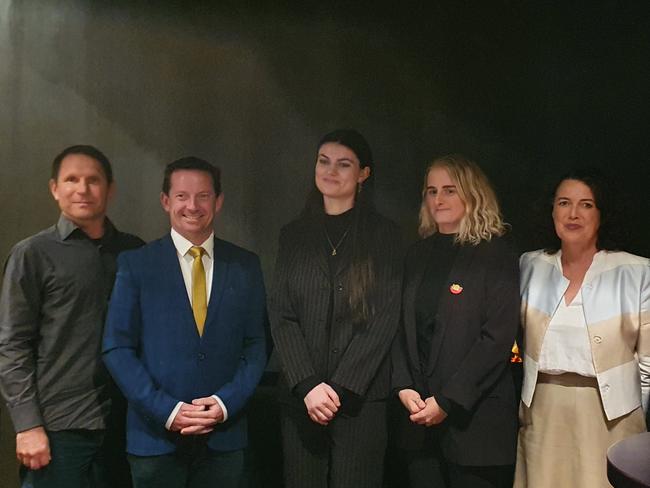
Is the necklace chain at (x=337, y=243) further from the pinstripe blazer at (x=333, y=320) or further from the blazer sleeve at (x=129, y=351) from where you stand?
the blazer sleeve at (x=129, y=351)

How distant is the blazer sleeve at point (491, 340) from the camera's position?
2.49 m

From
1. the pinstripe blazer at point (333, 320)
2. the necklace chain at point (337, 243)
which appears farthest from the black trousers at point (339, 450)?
the necklace chain at point (337, 243)

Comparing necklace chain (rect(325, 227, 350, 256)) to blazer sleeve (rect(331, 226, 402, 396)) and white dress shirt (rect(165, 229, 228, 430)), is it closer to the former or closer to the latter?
blazer sleeve (rect(331, 226, 402, 396))

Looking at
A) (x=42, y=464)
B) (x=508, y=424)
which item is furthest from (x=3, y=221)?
(x=508, y=424)

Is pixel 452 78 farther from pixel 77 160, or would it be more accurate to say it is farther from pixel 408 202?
pixel 77 160

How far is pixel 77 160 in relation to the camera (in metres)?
2.89

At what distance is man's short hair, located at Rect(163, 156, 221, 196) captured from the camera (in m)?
2.88

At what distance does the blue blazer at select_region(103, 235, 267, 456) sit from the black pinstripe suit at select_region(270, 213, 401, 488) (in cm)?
17

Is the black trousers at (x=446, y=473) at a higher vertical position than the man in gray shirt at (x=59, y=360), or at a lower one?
lower

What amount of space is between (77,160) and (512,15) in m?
1.94

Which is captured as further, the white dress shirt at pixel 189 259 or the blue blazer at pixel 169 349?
the white dress shirt at pixel 189 259

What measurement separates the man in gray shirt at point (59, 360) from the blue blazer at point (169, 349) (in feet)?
0.44

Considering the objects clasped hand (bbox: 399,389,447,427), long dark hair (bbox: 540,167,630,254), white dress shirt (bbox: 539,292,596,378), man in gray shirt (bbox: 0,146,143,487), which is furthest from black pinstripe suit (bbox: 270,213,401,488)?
long dark hair (bbox: 540,167,630,254)

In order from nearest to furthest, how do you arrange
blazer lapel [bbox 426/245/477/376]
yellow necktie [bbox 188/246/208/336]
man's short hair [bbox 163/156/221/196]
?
blazer lapel [bbox 426/245/477/376]
yellow necktie [bbox 188/246/208/336]
man's short hair [bbox 163/156/221/196]
